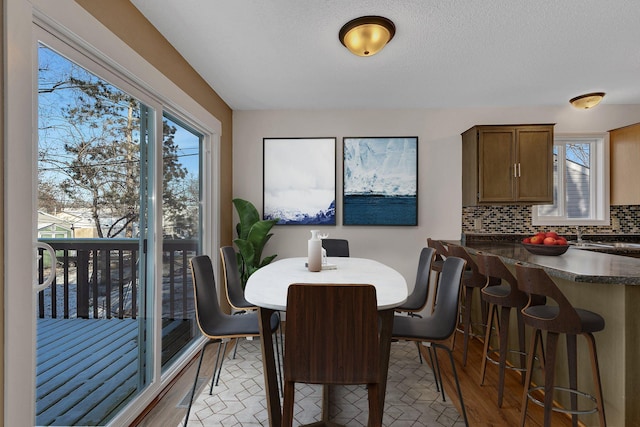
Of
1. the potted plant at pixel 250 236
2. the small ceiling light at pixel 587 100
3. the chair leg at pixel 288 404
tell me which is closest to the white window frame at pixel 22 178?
the chair leg at pixel 288 404

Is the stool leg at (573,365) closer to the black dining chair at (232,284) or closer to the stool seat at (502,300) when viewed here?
the stool seat at (502,300)

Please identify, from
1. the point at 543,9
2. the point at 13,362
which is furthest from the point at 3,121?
the point at 543,9

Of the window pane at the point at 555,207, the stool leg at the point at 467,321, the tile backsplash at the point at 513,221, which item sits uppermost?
the window pane at the point at 555,207

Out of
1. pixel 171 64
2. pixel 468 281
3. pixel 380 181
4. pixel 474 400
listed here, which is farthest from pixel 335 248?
pixel 171 64

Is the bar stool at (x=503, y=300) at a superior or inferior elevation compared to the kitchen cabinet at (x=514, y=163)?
inferior

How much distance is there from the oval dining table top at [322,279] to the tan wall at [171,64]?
1.55 m

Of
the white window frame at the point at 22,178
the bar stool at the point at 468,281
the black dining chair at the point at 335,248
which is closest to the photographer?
the white window frame at the point at 22,178

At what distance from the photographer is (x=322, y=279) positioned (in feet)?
6.64

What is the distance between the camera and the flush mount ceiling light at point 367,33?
2.18 metres

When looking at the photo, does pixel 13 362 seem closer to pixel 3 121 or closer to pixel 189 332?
pixel 3 121

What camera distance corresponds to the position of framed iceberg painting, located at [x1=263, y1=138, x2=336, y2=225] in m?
4.05

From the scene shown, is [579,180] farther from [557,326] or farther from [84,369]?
[84,369]

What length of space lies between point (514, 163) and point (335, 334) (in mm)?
3248

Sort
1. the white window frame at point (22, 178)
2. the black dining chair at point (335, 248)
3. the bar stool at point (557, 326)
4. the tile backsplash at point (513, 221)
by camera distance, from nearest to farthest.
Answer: the white window frame at point (22, 178), the bar stool at point (557, 326), the black dining chair at point (335, 248), the tile backsplash at point (513, 221)
